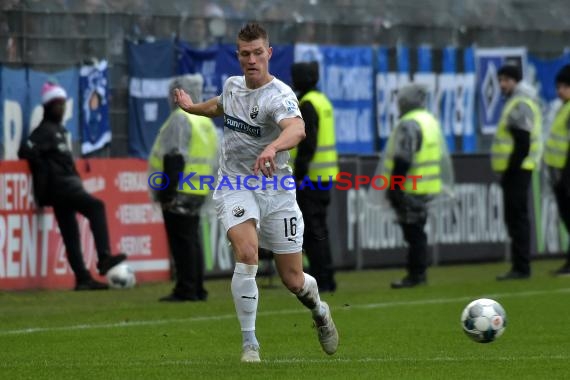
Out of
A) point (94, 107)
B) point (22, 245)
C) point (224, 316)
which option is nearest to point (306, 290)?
point (224, 316)

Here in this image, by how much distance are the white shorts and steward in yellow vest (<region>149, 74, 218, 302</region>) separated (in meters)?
5.14

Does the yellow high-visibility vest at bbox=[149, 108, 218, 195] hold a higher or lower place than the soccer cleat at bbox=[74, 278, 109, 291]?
higher

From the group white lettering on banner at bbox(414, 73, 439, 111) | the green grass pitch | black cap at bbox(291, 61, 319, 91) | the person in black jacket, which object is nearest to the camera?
the green grass pitch

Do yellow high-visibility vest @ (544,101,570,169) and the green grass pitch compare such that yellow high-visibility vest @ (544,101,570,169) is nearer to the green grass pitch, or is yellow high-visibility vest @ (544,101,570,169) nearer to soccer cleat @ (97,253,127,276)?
the green grass pitch

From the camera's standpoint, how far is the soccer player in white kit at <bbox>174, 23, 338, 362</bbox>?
384 inches

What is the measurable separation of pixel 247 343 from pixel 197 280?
5.86 meters

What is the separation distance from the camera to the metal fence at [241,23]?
59.9 ft

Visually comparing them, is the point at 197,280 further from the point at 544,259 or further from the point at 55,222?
the point at 544,259

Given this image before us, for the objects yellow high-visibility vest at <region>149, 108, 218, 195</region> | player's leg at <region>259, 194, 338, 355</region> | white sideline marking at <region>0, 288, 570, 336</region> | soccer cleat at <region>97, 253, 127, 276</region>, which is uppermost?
yellow high-visibility vest at <region>149, 108, 218, 195</region>

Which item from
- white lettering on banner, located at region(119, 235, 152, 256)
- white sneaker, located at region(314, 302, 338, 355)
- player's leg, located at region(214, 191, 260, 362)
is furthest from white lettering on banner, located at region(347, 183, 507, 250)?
player's leg, located at region(214, 191, 260, 362)

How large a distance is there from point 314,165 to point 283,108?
6.01 m

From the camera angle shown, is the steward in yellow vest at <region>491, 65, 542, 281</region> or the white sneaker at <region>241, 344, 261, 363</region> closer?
the white sneaker at <region>241, 344, 261, 363</region>

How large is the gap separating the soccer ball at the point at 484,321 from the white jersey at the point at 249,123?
171 centimetres

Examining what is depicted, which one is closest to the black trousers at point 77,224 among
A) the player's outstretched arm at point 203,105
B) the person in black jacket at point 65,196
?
the person in black jacket at point 65,196
